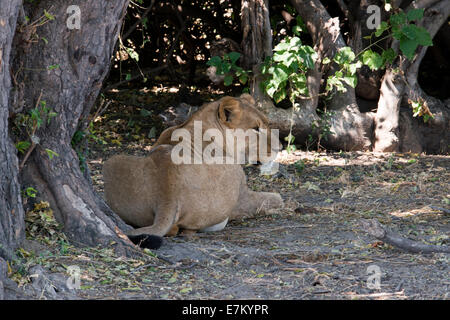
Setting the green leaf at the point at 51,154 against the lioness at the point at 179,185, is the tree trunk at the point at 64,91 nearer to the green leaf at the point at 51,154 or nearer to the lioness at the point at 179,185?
the green leaf at the point at 51,154

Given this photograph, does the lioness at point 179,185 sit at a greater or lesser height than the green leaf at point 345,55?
lesser

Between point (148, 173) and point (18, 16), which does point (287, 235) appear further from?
point (18, 16)

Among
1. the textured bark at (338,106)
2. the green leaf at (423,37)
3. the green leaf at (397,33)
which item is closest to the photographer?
the green leaf at (423,37)

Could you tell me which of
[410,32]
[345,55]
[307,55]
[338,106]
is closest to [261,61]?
[307,55]

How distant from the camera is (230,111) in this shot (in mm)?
5449

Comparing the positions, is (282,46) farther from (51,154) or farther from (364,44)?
(51,154)

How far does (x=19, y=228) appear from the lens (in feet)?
12.6

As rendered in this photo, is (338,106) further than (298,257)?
Yes

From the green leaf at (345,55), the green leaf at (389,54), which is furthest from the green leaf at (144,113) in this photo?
the green leaf at (389,54)

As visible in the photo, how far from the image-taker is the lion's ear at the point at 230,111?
17.7 ft

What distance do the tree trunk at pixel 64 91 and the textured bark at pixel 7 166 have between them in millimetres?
347

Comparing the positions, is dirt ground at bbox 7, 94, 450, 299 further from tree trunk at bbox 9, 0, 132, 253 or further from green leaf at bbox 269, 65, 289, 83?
green leaf at bbox 269, 65, 289, 83

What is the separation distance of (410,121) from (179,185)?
501 cm
